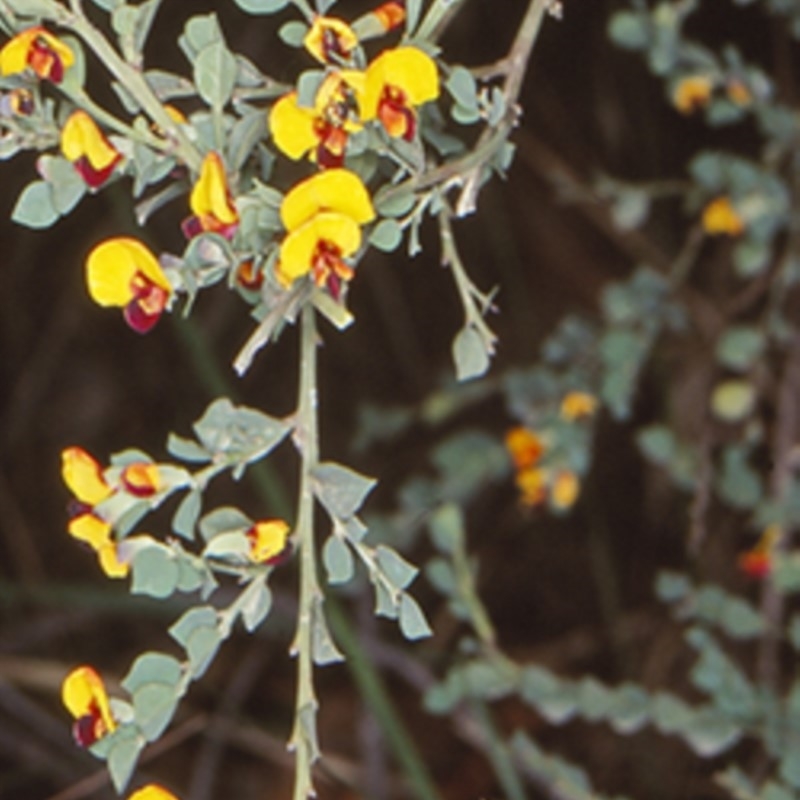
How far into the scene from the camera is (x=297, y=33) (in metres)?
0.78

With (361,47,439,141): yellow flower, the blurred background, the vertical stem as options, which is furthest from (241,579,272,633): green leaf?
the blurred background

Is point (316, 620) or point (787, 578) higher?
point (316, 620)

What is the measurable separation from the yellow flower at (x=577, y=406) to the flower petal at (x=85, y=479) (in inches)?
28.1

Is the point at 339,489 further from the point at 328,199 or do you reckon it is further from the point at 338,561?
the point at 328,199

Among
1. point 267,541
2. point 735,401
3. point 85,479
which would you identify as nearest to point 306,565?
point 267,541

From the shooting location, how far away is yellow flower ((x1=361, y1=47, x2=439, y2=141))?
2.30 ft

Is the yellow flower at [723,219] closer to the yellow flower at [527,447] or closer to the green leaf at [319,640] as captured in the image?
the yellow flower at [527,447]

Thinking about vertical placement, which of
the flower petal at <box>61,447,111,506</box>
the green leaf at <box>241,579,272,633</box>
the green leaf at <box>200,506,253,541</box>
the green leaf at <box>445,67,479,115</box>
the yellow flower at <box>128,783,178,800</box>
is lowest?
the yellow flower at <box>128,783,178,800</box>

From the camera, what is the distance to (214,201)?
72 cm

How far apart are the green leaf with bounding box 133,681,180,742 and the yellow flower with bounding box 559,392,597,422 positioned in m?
0.74

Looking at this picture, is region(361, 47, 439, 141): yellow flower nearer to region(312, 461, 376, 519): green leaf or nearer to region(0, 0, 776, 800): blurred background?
region(312, 461, 376, 519): green leaf

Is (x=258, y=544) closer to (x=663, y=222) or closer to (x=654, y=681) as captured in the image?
(x=654, y=681)

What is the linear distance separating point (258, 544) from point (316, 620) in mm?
56

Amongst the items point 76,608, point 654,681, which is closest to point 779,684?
point 654,681
